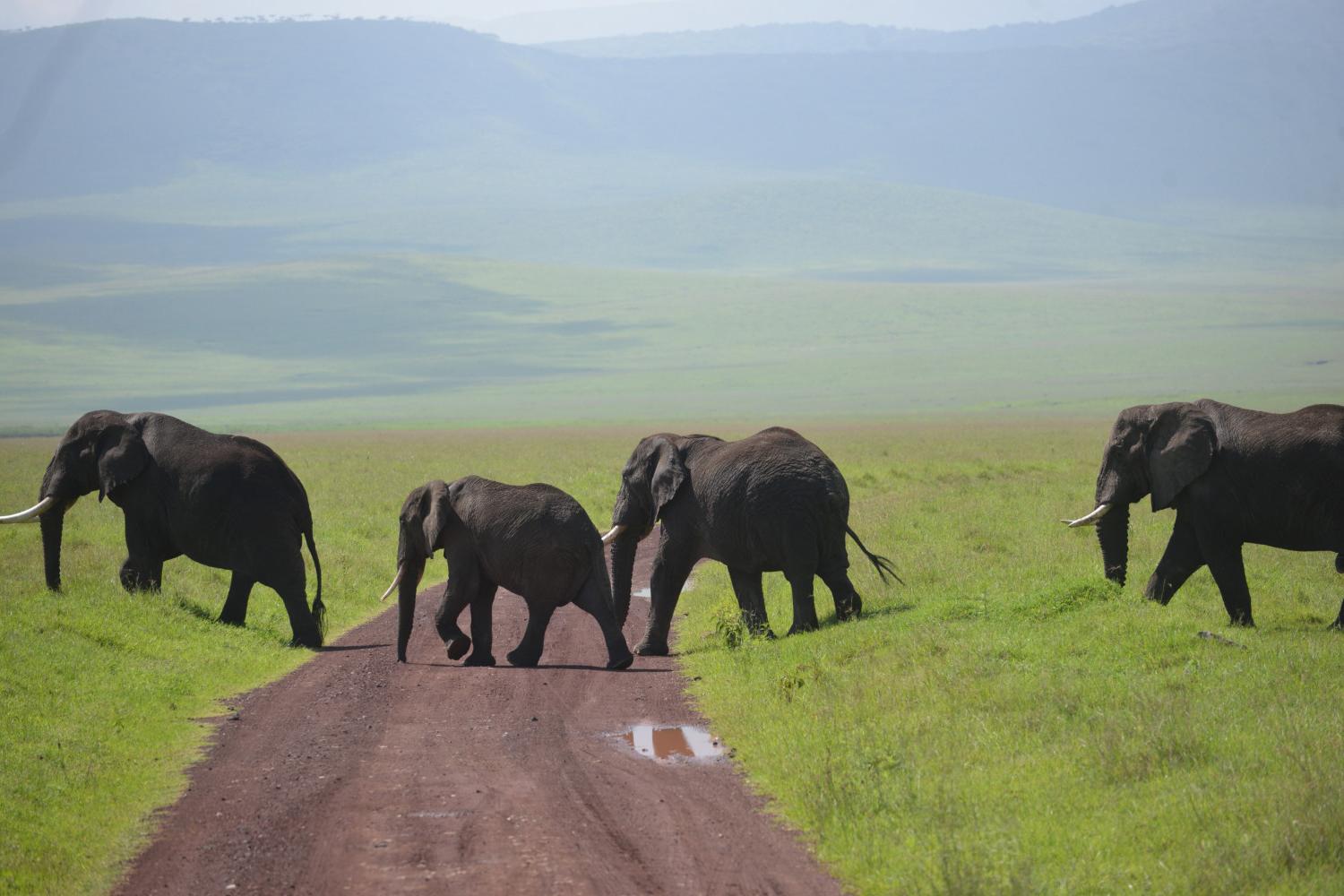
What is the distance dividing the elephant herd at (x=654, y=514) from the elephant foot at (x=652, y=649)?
22 millimetres

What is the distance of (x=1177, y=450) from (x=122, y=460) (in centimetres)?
1160

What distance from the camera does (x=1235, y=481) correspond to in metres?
14.7

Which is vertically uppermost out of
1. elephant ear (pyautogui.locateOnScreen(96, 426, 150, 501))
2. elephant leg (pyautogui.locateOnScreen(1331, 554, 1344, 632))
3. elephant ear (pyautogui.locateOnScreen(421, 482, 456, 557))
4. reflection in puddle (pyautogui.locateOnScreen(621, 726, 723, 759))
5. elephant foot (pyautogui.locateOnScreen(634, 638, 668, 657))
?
elephant ear (pyautogui.locateOnScreen(96, 426, 150, 501))

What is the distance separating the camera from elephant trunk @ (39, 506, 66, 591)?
17.7 metres

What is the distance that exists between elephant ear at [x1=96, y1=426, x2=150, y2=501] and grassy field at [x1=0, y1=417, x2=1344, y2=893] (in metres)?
1.30

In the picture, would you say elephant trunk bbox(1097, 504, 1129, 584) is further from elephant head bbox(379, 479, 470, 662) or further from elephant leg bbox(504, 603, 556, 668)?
elephant head bbox(379, 479, 470, 662)

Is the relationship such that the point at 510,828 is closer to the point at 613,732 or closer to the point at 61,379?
the point at 613,732

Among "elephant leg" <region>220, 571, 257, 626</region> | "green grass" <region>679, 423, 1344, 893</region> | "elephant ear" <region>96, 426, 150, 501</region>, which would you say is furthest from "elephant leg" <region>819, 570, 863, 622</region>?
"elephant ear" <region>96, 426, 150, 501</region>

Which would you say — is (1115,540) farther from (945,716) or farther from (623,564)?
(945,716)

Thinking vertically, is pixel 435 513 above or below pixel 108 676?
above

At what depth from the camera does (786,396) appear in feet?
427

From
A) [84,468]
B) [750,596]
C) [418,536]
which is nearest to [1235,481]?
[750,596]

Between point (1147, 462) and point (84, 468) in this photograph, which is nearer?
point (1147, 462)


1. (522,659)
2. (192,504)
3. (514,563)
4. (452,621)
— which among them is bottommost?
(522,659)
